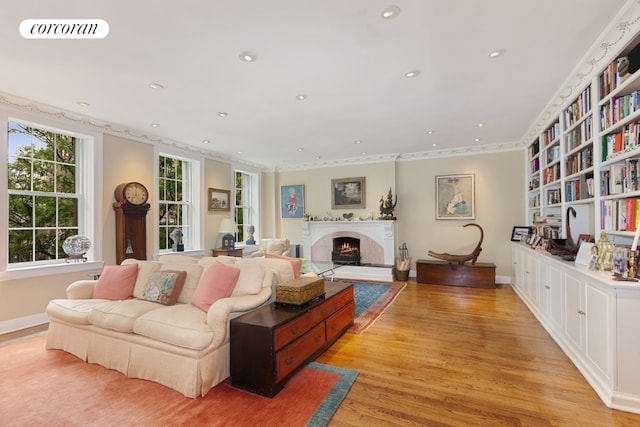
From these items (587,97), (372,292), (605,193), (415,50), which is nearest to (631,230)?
(605,193)

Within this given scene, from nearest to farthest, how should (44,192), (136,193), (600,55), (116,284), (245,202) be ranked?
1. (600,55)
2. (116,284)
3. (44,192)
4. (136,193)
5. (245,202)

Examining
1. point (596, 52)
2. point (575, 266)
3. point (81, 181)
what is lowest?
point (575, 266)

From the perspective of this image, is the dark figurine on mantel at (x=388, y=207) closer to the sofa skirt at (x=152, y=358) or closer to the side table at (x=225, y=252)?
the side table at (x=225, y=252)

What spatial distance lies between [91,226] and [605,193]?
6.14 metres

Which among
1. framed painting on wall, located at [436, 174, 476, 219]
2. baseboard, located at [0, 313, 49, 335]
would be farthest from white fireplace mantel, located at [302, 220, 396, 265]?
baseboard, located at [0, 313, 49, 335]

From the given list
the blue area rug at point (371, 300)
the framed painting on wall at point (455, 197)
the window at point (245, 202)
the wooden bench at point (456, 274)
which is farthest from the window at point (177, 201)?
the framed painting on wall at point (455, 197)

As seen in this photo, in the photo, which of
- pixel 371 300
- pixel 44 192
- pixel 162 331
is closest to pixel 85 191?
pixel 44 192

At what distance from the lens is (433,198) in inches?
252

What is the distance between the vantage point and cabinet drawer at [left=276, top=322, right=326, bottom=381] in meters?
2.21

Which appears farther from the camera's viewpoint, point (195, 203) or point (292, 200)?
point (292, 200)

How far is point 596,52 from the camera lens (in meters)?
2.56

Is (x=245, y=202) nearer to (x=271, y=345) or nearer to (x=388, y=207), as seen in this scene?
(x=388, y=207)

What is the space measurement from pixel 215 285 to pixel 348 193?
4751 millimetres

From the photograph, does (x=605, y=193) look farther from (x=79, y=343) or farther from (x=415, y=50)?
(x=79, y=343)
